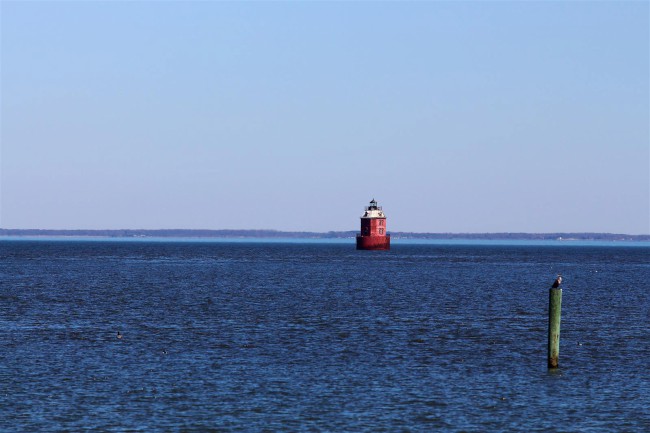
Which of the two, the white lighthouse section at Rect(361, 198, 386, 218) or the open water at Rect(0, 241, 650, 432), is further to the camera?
the white lighthouse section at Rect(361, 198, 386, 218)

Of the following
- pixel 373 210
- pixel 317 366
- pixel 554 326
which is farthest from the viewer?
pixel 373 210

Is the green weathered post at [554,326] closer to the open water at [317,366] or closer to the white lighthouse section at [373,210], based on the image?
the open water at [317,366]

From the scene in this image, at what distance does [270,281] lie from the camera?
103688 millimetres

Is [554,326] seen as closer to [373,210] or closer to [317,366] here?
[317,366]

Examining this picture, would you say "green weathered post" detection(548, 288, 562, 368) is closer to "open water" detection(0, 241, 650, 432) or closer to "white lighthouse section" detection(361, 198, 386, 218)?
"open water" detection(0, 241, 650, 432)

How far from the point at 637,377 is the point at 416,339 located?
13183mm

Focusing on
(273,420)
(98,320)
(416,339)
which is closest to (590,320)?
(416,339)

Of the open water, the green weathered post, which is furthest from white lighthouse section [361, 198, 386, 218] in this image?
the green weathered post

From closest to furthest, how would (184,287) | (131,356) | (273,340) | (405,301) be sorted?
(131,356) → (273,340) → (405,301) → (184,287)

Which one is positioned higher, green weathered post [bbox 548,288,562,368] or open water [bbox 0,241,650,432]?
green weathered post [bbox 548,288,562,368]

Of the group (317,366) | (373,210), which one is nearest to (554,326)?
(317,366)

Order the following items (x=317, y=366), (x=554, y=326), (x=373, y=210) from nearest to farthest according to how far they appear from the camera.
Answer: (x=317, y=366) < (x=554, y=326) < (x=373, y=210)

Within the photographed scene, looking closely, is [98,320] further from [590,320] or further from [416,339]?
[590,320]

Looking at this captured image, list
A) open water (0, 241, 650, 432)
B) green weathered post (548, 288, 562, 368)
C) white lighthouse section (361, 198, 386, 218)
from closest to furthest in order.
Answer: open water (0, 241, 650, 432), green weathered post (548, 288, 562, 368), white lighthouse section (361, 198, 386, 218)
